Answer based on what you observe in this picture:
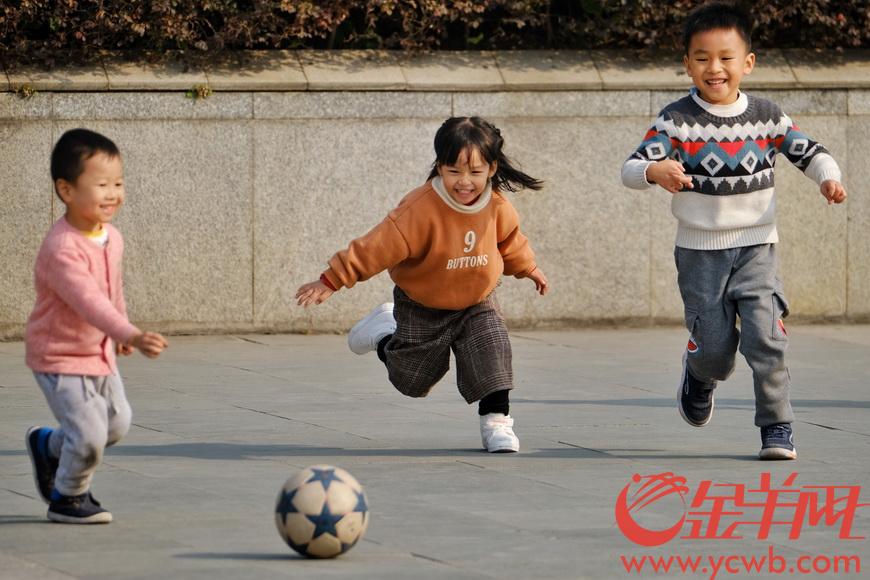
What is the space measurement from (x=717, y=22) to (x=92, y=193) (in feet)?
8.88

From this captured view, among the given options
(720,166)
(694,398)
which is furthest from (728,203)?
(694,398)

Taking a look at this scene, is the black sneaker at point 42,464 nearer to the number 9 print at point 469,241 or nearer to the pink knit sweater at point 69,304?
the pink knit sweater at point 69,304

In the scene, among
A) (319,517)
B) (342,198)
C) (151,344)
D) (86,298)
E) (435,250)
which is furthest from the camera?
(342,198)

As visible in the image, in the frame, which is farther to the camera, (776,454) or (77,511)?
(776,454)

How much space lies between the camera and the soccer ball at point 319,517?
4.73m

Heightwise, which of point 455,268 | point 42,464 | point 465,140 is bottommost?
point 42,464

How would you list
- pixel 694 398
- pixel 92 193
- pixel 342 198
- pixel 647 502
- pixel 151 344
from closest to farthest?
pixel 151 344 < pixel 92 193 < pixel 647 502 < pixel 694 398 < pixel 342 198

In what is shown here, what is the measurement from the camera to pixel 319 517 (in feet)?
15.5

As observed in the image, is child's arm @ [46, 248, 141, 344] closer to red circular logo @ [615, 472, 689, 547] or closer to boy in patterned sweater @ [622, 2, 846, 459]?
red circular logo @ [615, 472, 689, 547]

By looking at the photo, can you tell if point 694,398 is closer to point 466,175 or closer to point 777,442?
point 777,442

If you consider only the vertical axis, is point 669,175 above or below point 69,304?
above

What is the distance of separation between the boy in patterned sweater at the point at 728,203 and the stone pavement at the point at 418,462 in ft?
1.35

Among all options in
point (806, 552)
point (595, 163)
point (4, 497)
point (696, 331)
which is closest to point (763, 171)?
point (696, 331)

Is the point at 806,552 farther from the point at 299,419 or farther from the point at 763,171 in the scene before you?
the point at 299,419
